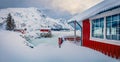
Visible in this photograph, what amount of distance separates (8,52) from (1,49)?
221mm

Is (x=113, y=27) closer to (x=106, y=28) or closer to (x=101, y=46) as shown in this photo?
(x=106, y=28)

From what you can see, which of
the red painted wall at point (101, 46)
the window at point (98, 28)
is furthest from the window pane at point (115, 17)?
the window at point (98, 28)

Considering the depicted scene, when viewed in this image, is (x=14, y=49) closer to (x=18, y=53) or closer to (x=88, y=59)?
(x=18, y=53)

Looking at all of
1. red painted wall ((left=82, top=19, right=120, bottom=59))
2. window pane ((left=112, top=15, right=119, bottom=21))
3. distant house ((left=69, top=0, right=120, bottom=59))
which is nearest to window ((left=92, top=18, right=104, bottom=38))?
distant house ((left=69, top=0, right=120, bottom=59))

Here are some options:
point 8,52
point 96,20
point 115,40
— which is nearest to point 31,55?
point 8,52

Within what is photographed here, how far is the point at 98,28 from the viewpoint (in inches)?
475

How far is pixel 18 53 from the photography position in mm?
6805

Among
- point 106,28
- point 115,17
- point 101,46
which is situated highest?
point 115,17

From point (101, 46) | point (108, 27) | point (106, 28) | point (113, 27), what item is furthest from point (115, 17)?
point (101, 46)

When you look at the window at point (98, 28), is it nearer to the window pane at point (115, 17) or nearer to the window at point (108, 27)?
the window at point (108, 27)

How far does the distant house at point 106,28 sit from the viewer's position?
9.20 m

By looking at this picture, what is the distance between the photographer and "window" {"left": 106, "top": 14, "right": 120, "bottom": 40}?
941 centimetres

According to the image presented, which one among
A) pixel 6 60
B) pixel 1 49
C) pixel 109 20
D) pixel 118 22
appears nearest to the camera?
pixel 6 60

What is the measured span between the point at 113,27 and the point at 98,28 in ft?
7.24
